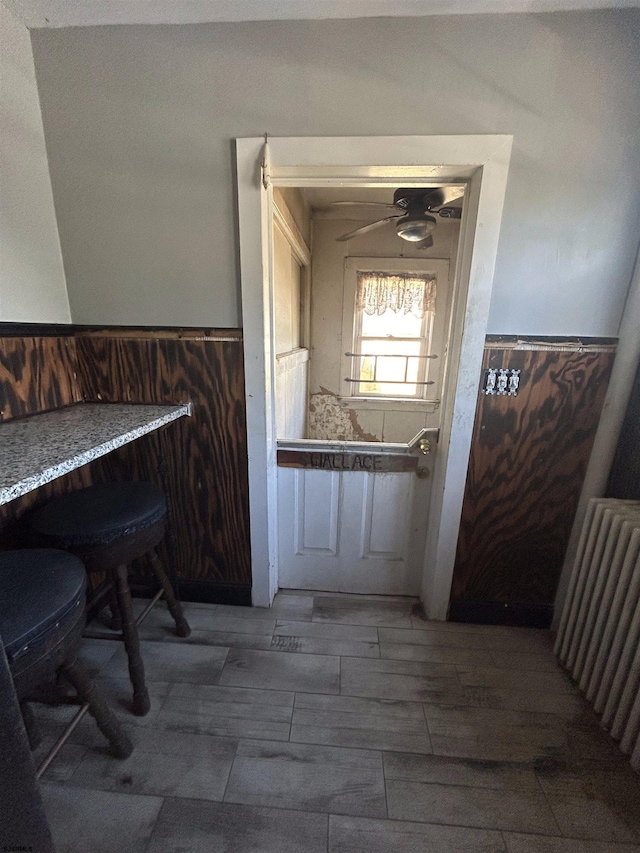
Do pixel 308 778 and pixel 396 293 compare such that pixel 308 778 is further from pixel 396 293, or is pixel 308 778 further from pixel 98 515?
pixel 396 293

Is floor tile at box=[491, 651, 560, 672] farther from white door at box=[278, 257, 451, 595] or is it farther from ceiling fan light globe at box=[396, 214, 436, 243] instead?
ceiling fan light globe at box=[396, 214, 436, 243]

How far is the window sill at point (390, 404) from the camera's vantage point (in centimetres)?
362

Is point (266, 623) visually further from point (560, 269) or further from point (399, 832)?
point (560, 269)

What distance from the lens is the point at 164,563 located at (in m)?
1.65

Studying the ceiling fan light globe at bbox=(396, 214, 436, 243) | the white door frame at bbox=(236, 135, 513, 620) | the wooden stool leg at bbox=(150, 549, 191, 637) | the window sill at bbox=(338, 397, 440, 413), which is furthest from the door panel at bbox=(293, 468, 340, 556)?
the window sill at bbox=(338, 397, 440, 413)

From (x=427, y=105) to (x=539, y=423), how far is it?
1.24 m

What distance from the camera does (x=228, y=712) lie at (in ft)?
3.92

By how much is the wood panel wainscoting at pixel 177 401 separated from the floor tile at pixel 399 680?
2.04ft

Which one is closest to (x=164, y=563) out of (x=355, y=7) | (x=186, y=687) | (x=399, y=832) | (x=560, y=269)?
(x=186, y=687)

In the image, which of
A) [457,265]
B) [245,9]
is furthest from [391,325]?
[245,9]

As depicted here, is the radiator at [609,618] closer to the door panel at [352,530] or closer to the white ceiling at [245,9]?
the door panel at [352,530]

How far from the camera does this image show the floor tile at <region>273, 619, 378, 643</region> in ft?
4.94

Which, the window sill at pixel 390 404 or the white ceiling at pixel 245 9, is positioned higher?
the white ceiling at pixel 245 9

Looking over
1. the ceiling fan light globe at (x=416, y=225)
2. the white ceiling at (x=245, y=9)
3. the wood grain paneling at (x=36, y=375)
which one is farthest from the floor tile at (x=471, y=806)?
the ceiling fan light globe at (x=416, y=225)
